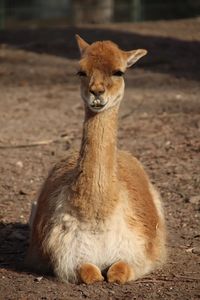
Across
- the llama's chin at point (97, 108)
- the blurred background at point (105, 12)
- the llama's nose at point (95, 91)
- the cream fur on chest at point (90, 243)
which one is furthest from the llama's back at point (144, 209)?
the blurred background at point (105, 12)

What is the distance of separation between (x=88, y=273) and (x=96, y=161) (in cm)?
72

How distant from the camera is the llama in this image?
5344 mm

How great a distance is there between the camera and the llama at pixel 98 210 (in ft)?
17.5

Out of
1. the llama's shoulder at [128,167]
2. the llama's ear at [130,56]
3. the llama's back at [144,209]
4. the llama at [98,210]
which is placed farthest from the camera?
the llama's shoulder at [128,167]

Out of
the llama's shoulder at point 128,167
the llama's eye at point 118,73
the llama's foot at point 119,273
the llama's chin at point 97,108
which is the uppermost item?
the llama's eye at point 118,73

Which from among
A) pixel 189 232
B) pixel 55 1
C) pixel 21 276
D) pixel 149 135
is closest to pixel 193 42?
pixel 149 135

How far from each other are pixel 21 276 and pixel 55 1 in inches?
1003

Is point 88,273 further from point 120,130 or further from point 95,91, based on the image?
point 120,130

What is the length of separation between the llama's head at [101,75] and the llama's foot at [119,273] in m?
1.02

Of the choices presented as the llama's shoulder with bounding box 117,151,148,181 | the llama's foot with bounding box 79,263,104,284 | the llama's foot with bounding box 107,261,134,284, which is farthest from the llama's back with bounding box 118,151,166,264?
the llama's foot with bounding box 79,263,104,284

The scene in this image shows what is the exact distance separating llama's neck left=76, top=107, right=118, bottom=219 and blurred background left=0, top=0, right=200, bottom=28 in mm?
17131

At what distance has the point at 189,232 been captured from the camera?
22.4 ft

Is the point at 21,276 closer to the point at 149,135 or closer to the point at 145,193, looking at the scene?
the point at 145,193

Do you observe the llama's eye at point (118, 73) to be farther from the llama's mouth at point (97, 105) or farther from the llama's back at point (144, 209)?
the llama's back at point (144, 209)
